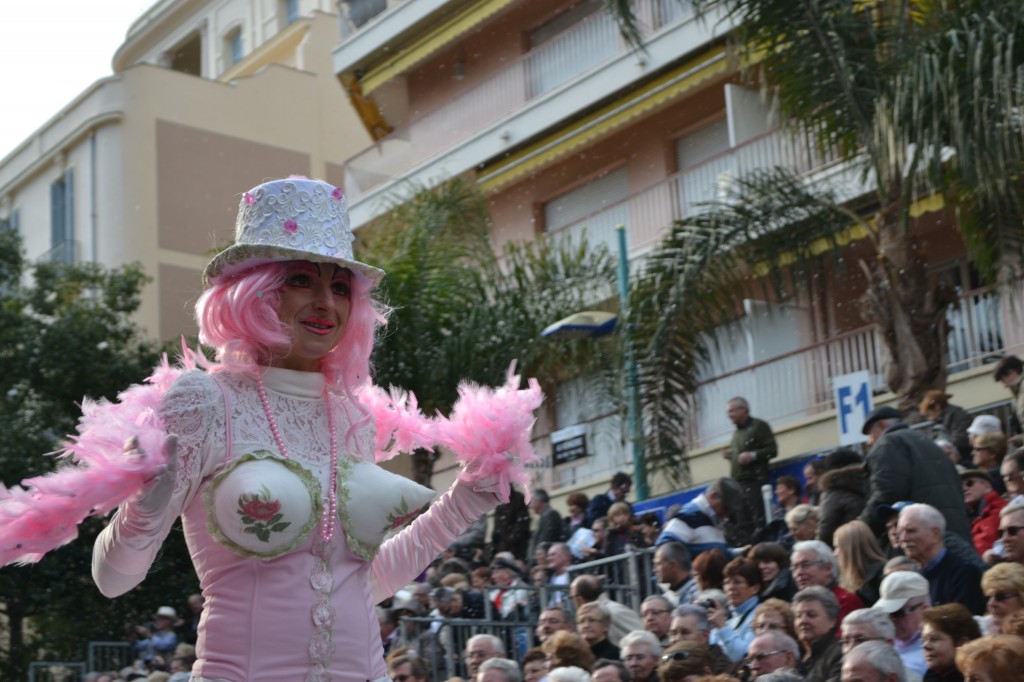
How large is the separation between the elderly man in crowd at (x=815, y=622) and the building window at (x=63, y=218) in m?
22.2

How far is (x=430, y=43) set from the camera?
24.7 metres

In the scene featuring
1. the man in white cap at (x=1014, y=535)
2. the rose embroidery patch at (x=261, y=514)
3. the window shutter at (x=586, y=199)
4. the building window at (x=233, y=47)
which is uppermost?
the building window at (x=233, y=47)

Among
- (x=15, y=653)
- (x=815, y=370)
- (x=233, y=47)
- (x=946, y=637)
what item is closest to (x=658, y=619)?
(x=946, y=637)

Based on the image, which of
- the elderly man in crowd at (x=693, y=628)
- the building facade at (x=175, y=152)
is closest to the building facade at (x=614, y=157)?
the building facade at (x=175, y=152)

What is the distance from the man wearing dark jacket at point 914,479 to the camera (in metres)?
8.48

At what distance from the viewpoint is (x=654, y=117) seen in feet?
69.9

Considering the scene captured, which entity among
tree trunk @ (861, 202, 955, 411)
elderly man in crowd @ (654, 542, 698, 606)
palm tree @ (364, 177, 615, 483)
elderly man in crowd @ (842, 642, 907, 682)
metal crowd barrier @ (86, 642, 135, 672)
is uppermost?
palm tree @ (364, 177, 615, 483)

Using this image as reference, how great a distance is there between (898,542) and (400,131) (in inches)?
719

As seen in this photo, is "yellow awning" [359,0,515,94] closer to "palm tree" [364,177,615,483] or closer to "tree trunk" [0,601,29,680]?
"palm tree" [364,177,615,483]

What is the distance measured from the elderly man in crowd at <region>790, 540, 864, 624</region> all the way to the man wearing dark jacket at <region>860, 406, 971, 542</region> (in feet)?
1.90

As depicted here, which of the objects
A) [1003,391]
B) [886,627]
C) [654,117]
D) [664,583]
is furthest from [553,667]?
[654,117]

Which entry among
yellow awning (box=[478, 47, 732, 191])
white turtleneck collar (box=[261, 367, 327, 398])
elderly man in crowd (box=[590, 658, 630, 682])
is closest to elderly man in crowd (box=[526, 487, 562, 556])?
elderly man in crowd (box=[590, 658, 630, 682])

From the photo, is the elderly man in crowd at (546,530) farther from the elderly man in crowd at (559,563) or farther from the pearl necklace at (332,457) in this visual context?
the pearl necklace at (332,457)

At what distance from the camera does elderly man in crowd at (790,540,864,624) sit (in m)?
7.99
